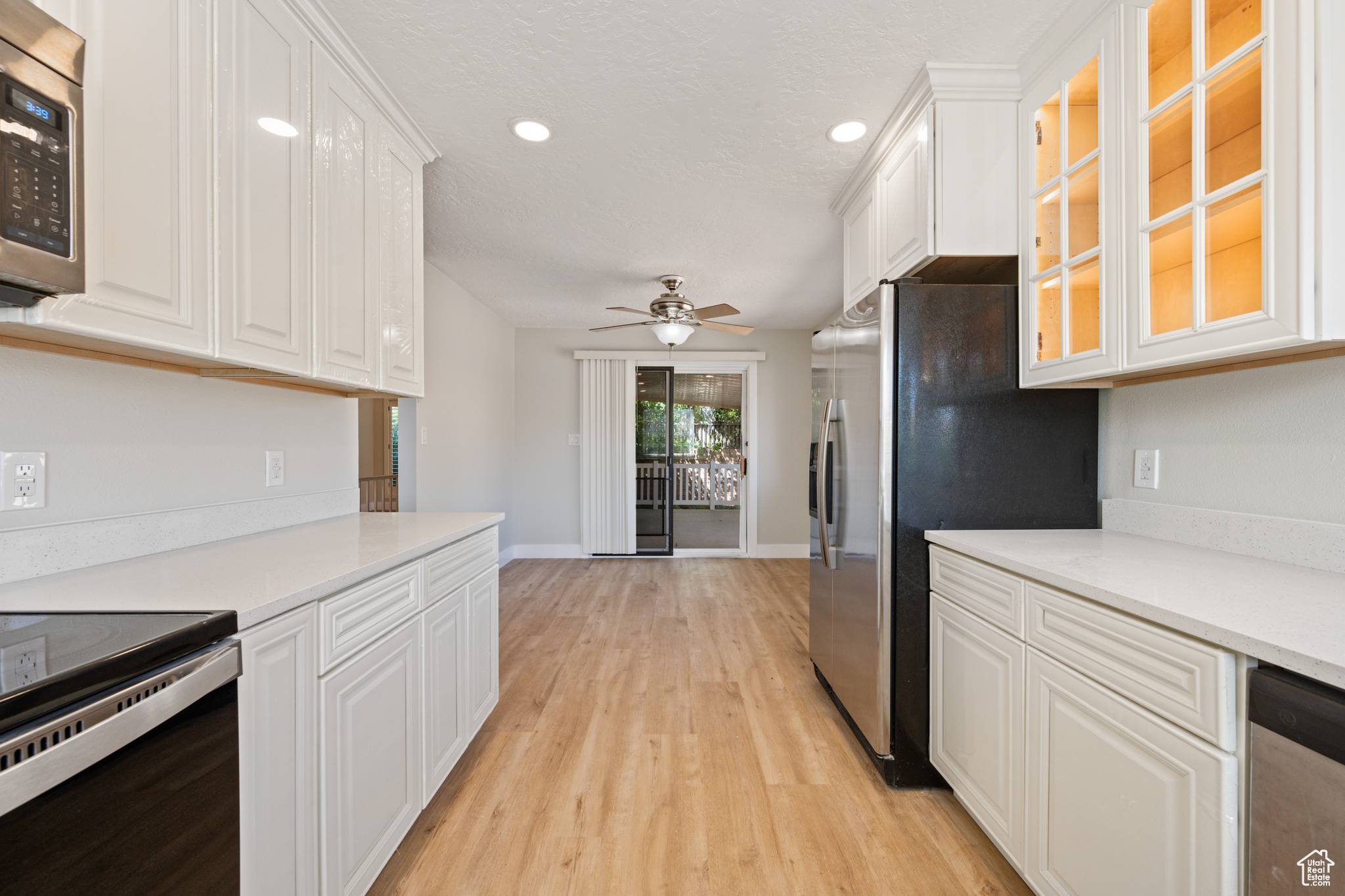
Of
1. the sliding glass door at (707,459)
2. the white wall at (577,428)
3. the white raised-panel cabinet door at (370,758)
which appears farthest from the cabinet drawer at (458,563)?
the sliding glass door at (707,459)

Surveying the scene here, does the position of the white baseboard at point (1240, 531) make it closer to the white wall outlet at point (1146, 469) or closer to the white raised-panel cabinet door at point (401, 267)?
the white wall outlet at point (1146, 469)

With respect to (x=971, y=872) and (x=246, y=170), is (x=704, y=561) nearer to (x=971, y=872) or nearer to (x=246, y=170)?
(x=971, y=872)

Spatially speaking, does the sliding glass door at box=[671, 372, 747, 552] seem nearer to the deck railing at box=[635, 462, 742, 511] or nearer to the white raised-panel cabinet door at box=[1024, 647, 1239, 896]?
the deck railing at box=[635, 462, 742, 511]

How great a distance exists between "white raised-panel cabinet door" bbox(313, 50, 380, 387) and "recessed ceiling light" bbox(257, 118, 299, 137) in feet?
0.31

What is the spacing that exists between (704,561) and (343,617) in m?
4.52

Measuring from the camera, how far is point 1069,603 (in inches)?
49.3

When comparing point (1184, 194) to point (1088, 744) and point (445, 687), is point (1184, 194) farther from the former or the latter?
point (445, 687)

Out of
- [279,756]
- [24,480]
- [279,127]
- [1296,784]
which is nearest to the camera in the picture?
[1296,784]

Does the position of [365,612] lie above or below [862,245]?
below

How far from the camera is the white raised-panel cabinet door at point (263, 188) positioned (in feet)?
4.28

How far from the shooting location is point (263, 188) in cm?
142

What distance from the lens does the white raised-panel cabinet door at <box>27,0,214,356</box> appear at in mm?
991

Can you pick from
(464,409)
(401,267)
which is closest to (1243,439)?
(401,267)

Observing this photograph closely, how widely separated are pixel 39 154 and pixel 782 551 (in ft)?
18.4
